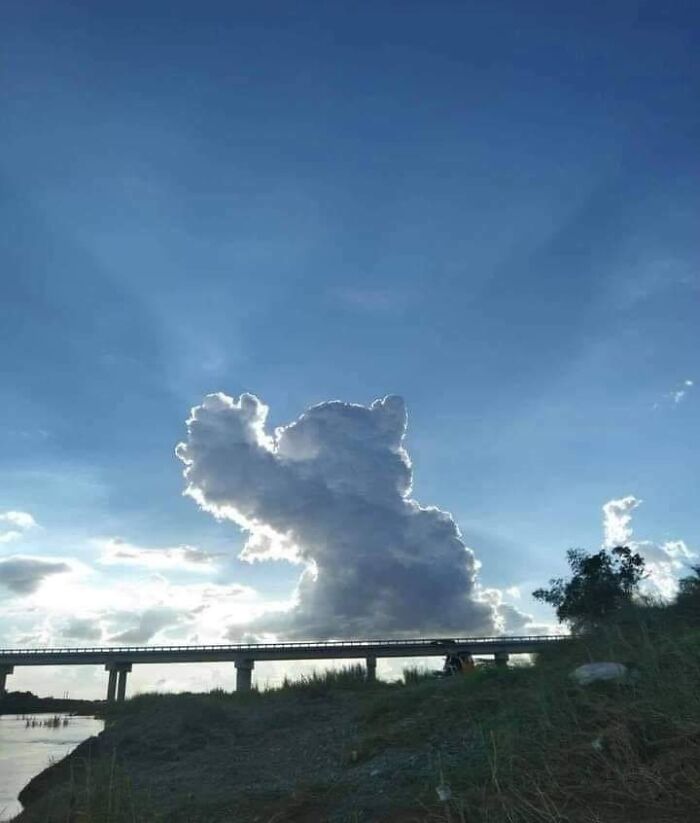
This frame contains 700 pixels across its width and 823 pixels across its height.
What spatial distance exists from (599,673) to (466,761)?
4545 mm

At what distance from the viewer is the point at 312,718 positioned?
2908 centimetres

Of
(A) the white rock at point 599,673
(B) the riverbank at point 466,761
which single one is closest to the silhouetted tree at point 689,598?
(B) the riverbank at point 466,761

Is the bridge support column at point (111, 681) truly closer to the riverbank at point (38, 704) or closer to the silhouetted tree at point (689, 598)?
the riverbank at point (38, 704)

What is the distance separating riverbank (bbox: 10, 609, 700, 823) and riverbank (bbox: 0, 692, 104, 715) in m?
82.3

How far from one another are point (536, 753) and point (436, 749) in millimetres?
4084

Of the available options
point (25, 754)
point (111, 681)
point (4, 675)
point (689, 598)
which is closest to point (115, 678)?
point (111, 681)

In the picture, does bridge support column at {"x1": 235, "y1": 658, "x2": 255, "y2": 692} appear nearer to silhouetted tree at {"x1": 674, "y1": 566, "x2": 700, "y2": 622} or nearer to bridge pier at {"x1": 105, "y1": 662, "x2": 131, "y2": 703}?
bridge pier at {"x1": 105, "y1": 662, "x2": 131, "y2": 703}

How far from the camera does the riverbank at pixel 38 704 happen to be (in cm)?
9606

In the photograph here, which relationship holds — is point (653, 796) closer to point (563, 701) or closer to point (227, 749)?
point (563, 701)

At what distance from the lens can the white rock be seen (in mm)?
15305

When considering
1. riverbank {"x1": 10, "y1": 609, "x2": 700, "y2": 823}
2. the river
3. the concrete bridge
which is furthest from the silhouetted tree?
the concrete bridge

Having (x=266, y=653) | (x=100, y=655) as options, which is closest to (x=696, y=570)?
(x=266, y=653)

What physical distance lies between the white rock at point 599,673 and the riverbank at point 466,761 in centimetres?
34

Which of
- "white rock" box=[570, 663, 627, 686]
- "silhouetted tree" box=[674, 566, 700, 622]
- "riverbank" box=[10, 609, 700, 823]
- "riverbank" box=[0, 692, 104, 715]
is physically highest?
"riverbank" box=[0, 692, 104, 715]
